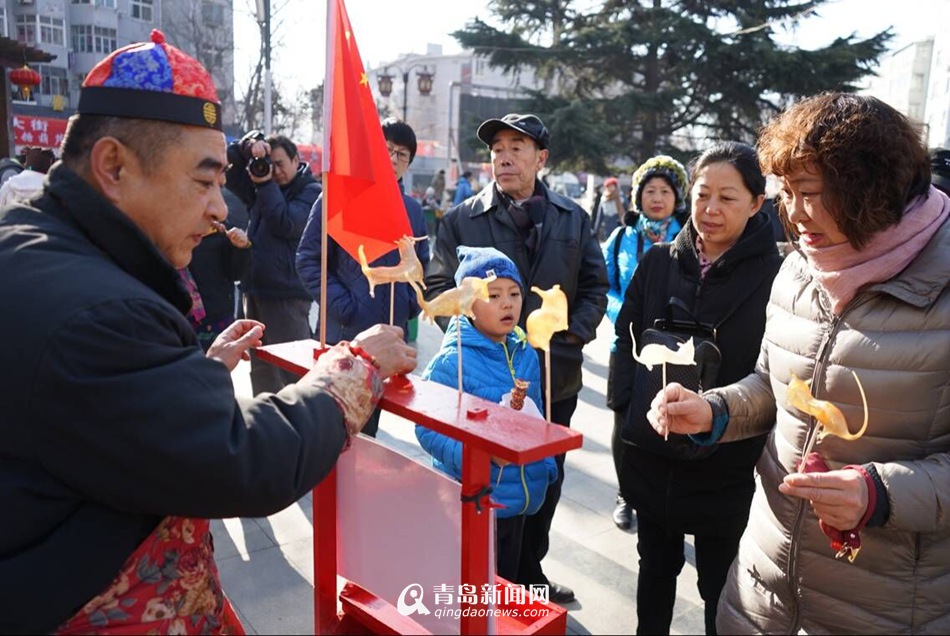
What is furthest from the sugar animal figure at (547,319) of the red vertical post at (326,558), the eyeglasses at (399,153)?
the eyeglasses at (399,153)

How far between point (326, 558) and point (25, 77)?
21.8ft

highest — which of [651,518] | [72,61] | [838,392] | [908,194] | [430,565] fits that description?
[72,61]

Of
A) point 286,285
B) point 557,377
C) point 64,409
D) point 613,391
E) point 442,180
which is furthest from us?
point 442,180

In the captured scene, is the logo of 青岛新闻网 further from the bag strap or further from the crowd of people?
the bag strap

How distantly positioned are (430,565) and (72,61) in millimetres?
5722

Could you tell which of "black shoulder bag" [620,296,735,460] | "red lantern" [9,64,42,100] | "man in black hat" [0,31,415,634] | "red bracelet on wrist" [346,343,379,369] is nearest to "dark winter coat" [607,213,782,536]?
"black shoulder bag" [620,296,735,460]

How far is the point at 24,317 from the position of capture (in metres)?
0.94

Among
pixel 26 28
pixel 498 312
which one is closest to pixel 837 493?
pixel 498 312

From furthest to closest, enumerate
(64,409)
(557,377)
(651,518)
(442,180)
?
(442,180) < (557,377) < (651,518) < (64,409)

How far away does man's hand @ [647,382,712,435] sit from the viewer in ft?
5.44

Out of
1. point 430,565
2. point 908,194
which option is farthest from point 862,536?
point 430,565

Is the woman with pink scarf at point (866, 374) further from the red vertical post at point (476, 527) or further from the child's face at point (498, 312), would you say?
the child's face at point (498, 312)

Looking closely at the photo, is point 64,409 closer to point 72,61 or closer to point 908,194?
point 908,194

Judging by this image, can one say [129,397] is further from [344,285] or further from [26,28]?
[26,28]
